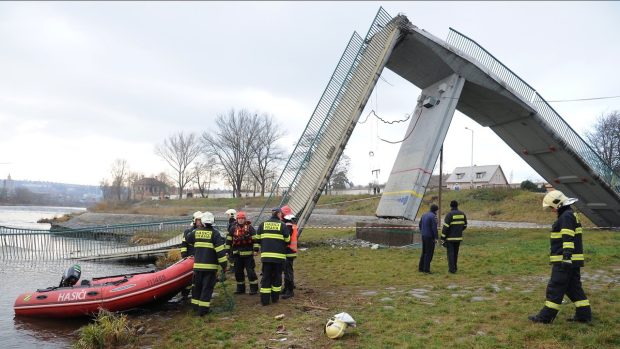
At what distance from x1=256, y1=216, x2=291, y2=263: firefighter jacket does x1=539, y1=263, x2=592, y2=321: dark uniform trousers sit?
4.37 meters

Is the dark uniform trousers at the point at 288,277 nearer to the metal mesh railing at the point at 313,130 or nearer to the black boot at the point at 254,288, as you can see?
the black boot at the point at 254,288

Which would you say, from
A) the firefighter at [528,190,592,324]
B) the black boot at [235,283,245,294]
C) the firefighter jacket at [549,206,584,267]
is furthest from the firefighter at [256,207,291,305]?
the firefighter jacket at [549,206,584,267]

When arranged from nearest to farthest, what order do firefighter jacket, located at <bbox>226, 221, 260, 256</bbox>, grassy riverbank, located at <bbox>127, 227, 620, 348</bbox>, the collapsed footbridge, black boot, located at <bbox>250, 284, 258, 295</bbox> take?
1. grassy riverbank, located at <bbox>127, 227, 620, 348</bbox>
2. firefighter jacket, located at <bbox>226, 221, 260, 256</bbox>
3. black boot, located at <bbox>250, 284, 258, 295</bbox>
4. the collapsed footbridge

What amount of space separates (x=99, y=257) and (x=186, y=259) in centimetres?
973

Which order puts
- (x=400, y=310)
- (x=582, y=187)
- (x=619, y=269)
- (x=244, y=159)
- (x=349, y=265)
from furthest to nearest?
(x=244, y=159)
(x=582, y=187)
(x=349, y=265)
(x=619, y=269)
(x=400, y=310)

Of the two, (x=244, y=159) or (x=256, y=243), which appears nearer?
(x=256, y=243)

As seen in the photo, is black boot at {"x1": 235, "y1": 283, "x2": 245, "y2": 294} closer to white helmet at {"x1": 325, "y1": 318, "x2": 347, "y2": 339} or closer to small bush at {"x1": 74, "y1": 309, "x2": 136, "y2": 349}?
small bush at {"x1": 74, "y1": 309, "x2": 136, "y2": 349}

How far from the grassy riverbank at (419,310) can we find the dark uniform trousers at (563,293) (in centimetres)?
18

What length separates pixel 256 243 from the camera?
9094 millimetres

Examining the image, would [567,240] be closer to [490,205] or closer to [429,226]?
[429,226]

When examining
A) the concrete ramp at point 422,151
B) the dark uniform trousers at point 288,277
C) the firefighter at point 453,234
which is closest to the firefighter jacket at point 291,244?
the dark uniform trousers at point 288,277

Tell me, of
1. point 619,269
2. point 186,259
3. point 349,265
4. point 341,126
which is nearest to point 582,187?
point 619,269

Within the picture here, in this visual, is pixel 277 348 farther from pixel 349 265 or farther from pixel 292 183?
pixel 292 183

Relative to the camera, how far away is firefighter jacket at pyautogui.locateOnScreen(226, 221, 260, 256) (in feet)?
30.0
